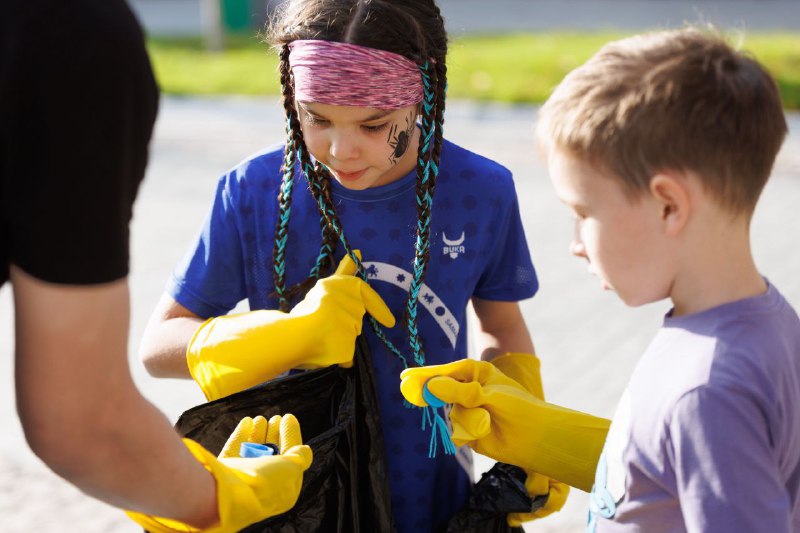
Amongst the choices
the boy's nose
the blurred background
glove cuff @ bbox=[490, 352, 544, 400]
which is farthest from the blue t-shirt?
the boy's nose

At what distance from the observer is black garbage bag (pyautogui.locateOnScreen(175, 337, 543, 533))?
1868mm

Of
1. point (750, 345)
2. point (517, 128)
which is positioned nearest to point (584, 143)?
point (750, 345)

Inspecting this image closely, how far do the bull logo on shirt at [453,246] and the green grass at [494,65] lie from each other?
5.83m

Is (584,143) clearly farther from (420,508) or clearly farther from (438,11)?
(420,508)

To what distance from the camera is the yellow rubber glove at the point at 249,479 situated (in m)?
1.59

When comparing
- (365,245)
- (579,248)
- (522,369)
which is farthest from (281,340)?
(579,248)

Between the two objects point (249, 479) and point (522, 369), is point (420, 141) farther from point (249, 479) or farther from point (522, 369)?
point (249, 479)

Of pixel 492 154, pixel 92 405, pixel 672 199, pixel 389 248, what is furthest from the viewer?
pixel 492 154

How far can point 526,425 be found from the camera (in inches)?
75.5

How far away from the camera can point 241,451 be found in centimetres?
181

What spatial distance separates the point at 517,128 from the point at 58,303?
281 inches

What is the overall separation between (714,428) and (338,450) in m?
0.76

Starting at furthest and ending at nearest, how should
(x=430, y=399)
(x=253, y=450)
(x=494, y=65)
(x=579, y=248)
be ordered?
1. (x=494, y=65)
2. (x=430, y=399)
3. (x=253, y=450)
4. (x=579, y=248)

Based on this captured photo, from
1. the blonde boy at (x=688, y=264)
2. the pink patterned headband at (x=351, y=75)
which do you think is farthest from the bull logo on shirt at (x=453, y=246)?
the blonde boy at (x=688, y=264)
